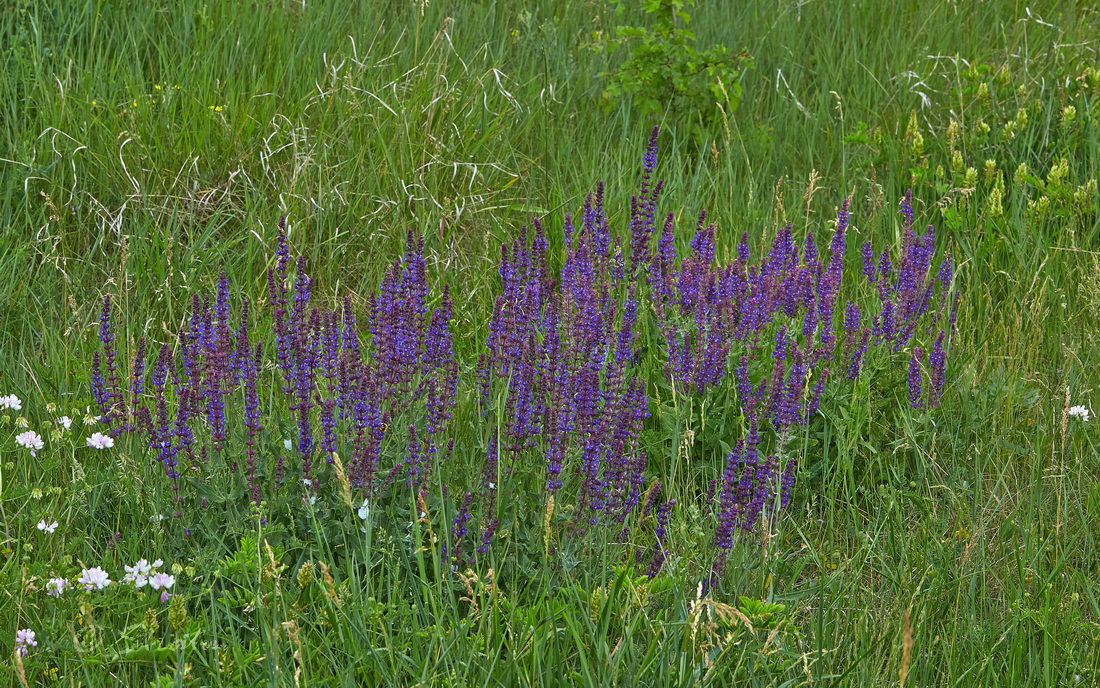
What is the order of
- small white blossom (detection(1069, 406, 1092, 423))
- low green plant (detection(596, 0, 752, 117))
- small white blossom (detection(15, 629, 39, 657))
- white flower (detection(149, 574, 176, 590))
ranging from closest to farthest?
small white blossom (detection(15, 629, 39, 657)), white flower (detection(149, 574, 176, 590)), small white blossom (detection(1069, 406, 1092, 423)), low green plant (detection(596, 0, 752, 117))

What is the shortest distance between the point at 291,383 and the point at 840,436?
1.72 meters

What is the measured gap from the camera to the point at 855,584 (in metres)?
3.03

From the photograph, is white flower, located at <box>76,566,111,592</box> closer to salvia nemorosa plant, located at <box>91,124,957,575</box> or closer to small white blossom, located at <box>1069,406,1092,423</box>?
salvia nemorosa plant, located at <box>91,124,957,575</box>

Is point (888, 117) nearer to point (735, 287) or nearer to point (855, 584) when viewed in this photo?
point (735, 287)

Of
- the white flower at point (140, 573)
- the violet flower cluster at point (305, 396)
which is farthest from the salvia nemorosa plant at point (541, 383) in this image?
the white flower at point (140, 573)

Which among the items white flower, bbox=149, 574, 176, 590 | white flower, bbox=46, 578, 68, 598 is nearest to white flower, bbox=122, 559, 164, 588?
white flower, bbox=149, 574, 176, 590

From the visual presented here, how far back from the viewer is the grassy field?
2.58 m

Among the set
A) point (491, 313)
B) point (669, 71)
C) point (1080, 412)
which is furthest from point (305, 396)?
point (669, 71)

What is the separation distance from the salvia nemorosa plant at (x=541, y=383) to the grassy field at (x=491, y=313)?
0.06 meters

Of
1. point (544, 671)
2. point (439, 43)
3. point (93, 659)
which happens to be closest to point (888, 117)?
point (439, 43)

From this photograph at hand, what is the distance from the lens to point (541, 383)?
10.2ft

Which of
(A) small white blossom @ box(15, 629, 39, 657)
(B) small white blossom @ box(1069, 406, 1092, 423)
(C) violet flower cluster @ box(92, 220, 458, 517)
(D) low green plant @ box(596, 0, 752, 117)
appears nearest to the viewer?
(A) small white blossom @ box(15, 629, 39, 657)

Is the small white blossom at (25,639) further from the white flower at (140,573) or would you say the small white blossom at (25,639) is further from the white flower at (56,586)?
the white flower at (140,573)

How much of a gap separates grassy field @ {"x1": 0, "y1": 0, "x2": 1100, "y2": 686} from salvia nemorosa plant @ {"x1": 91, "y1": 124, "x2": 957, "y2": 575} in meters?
0.06
